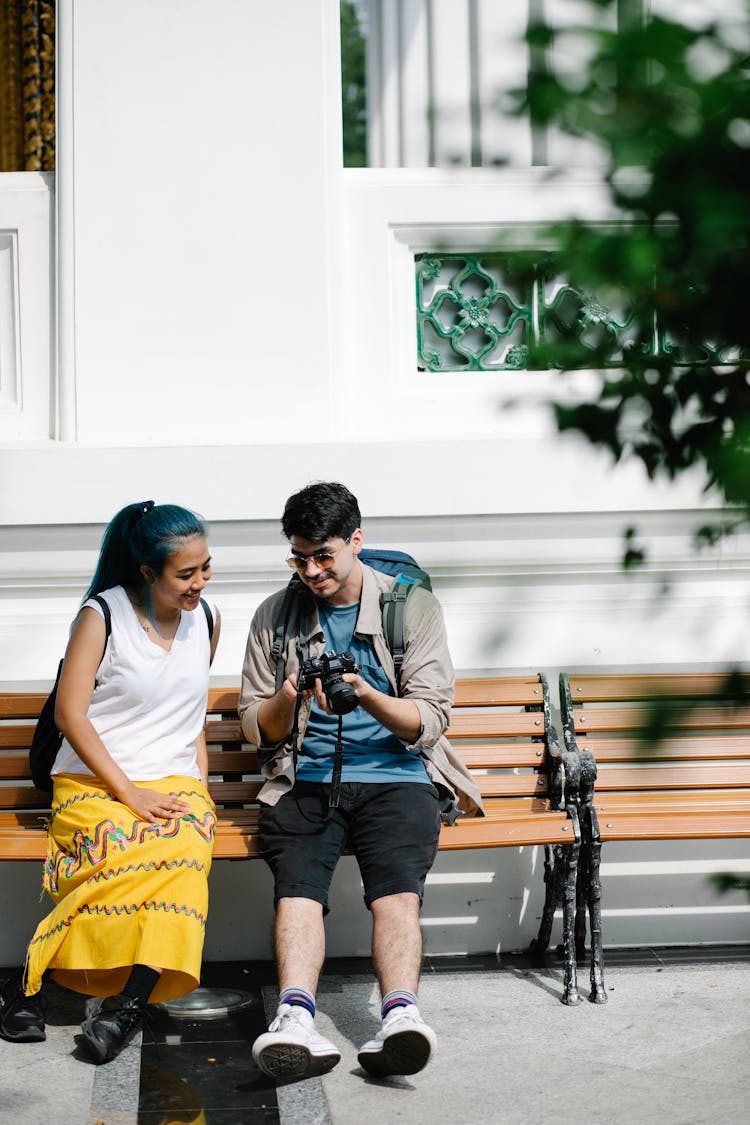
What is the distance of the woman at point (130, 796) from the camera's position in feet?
14.3

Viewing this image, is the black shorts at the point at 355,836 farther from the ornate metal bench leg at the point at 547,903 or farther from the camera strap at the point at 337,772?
the ornate metal bench leg at the point at 547,903

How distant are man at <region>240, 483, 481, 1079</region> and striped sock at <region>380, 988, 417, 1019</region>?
28mm

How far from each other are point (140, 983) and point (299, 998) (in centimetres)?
49

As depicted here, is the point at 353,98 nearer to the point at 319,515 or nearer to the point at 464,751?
the point at 464,751

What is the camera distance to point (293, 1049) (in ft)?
13.1

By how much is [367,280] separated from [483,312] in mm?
483

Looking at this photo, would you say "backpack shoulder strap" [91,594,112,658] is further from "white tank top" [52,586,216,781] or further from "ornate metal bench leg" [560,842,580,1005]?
"ornate metal bench leg" [560,842,580,1005]

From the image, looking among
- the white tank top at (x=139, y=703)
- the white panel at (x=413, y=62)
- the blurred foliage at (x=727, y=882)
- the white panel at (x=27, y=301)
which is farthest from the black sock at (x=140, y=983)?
the white panel at (x=413, y=62)

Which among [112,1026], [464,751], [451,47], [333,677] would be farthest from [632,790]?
[451,47]

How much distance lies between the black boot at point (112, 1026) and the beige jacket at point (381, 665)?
76cm

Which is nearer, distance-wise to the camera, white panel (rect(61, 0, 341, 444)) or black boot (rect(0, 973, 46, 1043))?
black boot (rect(0, 973, 46, 1043))

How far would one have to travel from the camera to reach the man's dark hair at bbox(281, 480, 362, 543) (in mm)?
4590

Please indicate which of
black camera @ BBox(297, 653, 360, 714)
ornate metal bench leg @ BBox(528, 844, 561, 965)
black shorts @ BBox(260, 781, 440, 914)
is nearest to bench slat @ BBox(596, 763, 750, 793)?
ornate metal bench leg @ BBox(528, 844, 561, 965)

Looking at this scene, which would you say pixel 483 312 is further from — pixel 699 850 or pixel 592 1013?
pixel 592 1013
